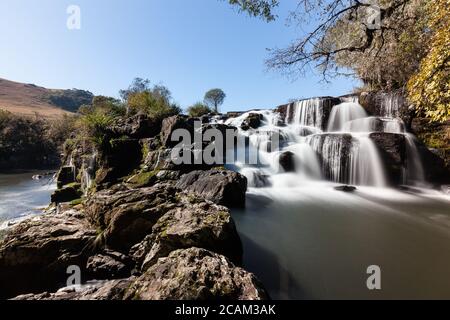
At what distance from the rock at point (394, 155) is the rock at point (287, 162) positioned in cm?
395

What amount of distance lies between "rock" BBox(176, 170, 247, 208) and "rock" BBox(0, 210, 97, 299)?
3.73 meters

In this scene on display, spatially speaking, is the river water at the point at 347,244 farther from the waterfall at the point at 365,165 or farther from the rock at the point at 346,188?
the waterfall at the point at 365,165

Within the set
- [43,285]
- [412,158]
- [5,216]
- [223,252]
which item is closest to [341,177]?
[412,158]

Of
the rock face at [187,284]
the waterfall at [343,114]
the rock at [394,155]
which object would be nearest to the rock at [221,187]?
the rock face at [187,284]

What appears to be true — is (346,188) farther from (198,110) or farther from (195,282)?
(198,110)

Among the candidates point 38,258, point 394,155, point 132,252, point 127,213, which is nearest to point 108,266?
point 132,252

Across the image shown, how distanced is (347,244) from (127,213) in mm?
4625

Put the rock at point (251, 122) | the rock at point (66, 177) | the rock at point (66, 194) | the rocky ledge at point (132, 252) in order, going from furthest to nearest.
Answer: the rock at point (251, 122) → the rock at point (66, 177) → the rock at point (66, 194) → the rocky ledge at point (132, 252)

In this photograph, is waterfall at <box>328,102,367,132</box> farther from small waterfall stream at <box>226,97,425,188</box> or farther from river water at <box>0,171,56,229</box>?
river water at <box>0,171,56,229</box>

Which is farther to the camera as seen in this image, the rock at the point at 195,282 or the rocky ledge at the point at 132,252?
the rocky ledge at the point at 132,252

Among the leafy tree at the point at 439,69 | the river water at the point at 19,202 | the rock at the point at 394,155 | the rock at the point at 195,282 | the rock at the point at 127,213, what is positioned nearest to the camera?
the rock at the point at 195,282

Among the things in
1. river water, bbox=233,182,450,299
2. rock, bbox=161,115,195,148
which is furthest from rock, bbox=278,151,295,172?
rock, bbox=161,115,195,148

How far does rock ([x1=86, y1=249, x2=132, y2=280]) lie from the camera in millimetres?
3768

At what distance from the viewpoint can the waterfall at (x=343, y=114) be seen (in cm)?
1485
